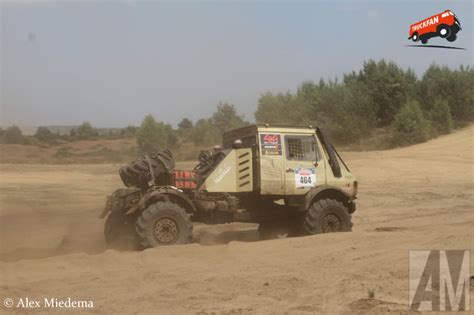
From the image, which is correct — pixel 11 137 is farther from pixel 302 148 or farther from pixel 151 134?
pixel 302 148

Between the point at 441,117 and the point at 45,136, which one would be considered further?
the point at 45,136

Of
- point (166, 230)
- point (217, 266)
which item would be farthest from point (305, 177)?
point (217, 266)

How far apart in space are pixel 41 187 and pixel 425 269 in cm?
1482

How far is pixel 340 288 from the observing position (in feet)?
20.4

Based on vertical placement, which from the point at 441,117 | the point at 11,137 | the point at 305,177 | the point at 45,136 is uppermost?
the point at 45,136

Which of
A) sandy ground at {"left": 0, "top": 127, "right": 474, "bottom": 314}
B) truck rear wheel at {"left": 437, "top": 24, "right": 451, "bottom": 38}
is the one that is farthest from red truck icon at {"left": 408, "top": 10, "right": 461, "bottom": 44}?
sandy ground at {"left": 0, "top": 127, "right": 474, "bottom": 314}

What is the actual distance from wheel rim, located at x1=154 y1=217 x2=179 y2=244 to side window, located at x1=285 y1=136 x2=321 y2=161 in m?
2.46

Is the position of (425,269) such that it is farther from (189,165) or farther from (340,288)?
(189,165)

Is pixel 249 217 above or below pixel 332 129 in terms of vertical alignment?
below

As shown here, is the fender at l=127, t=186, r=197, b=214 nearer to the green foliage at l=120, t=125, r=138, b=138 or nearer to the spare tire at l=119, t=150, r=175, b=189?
the spare tire at l=119, t=150, r=175, b=189

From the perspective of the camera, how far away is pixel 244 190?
31.9 ft

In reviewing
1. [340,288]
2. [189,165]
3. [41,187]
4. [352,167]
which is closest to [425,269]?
[340,288]

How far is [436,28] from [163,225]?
993 centimetres

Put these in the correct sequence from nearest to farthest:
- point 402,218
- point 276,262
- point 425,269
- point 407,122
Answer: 1. point 425,269
2. point 276,262
3. point 402,218
4. point 407,122
